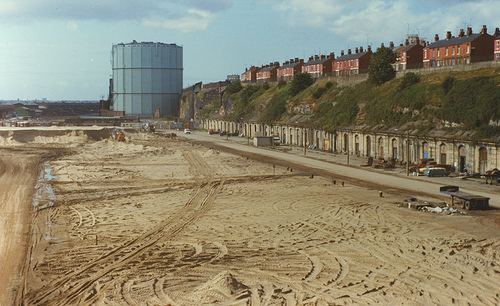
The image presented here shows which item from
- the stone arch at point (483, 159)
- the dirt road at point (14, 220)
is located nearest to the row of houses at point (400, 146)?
the stone arch at point (483, 159)

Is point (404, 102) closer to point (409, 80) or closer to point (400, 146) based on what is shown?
point (409, 80)

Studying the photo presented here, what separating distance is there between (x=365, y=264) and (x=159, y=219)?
468 inches

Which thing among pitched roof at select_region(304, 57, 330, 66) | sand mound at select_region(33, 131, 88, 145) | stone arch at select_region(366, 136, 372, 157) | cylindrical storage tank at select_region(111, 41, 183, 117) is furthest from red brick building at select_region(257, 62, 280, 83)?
stone arch at select_region(366, 136, 372, 157)

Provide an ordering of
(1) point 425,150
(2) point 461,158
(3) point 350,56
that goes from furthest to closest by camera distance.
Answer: (3) point 350,56
(1) point 425,150
(2) point 461,158

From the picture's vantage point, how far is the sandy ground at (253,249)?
18156 millimetres

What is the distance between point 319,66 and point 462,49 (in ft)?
128

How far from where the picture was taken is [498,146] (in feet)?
140

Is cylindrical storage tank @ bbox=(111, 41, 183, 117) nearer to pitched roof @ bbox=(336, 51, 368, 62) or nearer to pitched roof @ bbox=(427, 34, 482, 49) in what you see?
pitched roof @ bbox=(336, 51, 368, 62)

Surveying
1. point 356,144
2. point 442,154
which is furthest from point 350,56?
point 442,154

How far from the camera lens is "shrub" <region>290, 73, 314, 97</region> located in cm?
9725

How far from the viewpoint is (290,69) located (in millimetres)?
119562

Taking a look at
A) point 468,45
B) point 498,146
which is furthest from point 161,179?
point 468,45

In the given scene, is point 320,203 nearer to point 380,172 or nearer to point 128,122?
point 380,172

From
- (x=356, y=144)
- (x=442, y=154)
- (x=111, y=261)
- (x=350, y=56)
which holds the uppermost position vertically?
(x=350, y=56)
